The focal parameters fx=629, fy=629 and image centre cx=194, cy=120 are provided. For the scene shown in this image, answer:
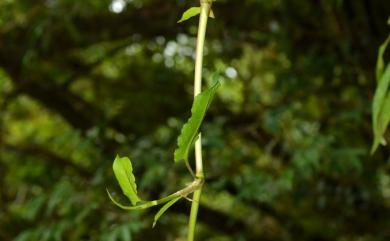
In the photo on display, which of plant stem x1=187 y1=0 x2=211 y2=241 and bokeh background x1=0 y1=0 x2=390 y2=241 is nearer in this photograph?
plant stem x1=187 y1=0 x2=211 y2=241

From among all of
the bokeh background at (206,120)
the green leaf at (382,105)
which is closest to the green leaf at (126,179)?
the green leaf at (382,105)

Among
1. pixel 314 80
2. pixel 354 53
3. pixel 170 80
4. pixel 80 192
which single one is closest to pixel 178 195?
pixel 80 192

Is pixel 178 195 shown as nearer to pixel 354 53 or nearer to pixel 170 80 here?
pixel 354 53

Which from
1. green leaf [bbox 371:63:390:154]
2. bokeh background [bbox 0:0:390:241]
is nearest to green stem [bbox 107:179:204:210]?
green leaf [bbox 371:63:390:154]

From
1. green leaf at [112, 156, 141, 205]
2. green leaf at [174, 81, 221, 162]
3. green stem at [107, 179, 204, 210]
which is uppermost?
green leaf at [174, 81, 221, 162]

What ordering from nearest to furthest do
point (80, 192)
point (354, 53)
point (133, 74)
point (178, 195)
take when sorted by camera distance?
point (178, 195) → point (80, 192) → point (354, 53) → point (133, 74)

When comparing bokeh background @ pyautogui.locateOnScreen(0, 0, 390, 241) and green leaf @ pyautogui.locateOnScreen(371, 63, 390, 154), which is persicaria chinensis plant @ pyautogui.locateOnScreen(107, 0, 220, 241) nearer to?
green leaf @ pyautogui.locateOnScreen(371, 63, 390, 154)

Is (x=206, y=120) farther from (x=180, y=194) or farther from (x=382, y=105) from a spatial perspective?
(x=180, y=194)
